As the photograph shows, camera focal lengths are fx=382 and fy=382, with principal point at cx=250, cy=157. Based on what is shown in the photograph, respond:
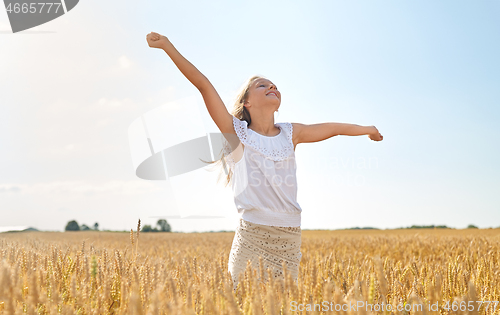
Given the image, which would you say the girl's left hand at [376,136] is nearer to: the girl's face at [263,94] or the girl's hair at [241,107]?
the girl's face at [263,94]

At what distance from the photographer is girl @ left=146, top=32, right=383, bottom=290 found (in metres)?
2.66

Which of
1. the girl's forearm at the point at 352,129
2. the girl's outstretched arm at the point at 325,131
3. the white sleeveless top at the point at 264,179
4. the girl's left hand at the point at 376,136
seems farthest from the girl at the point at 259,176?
the girl's left hand at the point at 376,136

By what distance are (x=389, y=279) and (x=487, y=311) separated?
0.46 meters

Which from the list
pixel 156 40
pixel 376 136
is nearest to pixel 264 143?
pixel 156 40

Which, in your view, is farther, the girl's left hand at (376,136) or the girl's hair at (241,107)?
the girl's left hand at (376,136)

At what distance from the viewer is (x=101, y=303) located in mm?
1367

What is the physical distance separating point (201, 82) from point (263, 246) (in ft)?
3.96

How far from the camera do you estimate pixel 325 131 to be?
340 cm

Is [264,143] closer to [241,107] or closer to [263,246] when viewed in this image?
[241,107]

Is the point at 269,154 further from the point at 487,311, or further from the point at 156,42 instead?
the point at 487,311

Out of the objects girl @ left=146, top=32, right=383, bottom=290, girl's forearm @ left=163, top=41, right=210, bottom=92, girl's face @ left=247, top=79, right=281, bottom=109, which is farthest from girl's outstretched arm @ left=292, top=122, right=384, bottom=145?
girl's forearm @ left=163, top=41, right=210, bottom=92

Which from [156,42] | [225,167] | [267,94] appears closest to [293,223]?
[225,167]

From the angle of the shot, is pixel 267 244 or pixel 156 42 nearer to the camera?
pixel 156 42

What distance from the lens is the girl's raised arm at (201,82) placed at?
7.80ft
